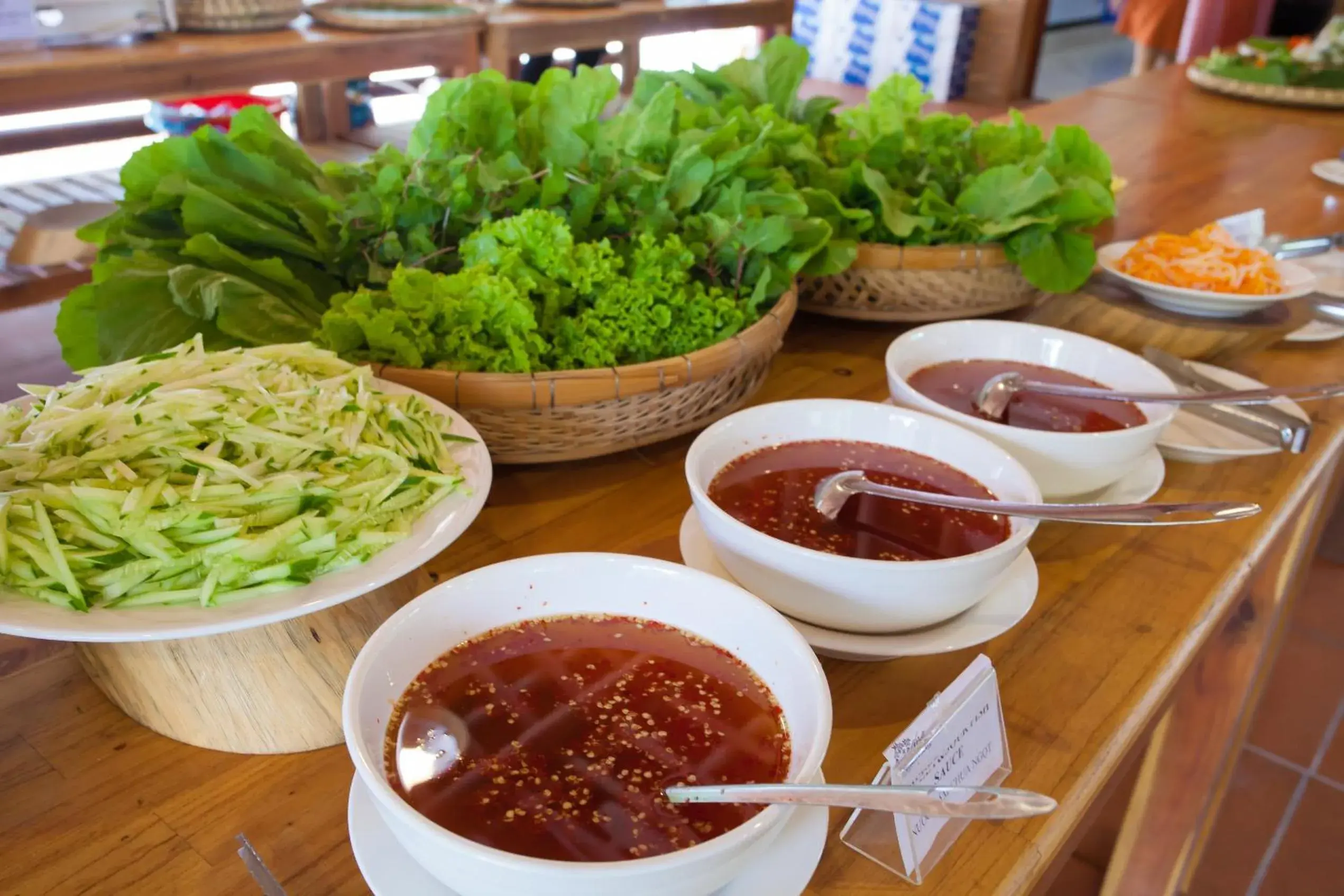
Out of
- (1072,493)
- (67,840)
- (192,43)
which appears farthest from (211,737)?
(192,43)

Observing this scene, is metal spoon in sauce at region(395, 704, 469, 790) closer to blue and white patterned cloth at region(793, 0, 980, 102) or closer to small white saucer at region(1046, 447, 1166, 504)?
small white saucer at region(1046, 447, 1166, 504)

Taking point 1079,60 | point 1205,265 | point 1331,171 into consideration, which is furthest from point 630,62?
point 1079,60

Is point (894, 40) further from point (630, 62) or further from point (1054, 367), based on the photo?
point (1054, 367)

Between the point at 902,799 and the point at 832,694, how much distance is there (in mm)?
291

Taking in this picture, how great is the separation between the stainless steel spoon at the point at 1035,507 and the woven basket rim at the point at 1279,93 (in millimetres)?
3142

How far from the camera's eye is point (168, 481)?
0.83m

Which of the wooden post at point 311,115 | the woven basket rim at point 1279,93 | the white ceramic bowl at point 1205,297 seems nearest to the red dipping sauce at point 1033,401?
the white ceramic bowl at point 1205,297

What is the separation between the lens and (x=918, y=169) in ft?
5.52

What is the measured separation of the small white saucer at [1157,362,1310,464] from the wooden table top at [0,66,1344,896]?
2cm

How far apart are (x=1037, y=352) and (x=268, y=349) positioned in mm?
965

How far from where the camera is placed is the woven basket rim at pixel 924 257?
4.93 feet

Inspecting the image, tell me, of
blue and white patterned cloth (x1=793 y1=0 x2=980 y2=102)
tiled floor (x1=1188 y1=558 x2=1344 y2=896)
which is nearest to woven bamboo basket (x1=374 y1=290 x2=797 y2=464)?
tiled floor (x1=1188 y1=558 x2=1344 y2=896)

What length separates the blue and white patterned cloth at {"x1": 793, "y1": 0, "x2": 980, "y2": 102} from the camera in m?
5.62

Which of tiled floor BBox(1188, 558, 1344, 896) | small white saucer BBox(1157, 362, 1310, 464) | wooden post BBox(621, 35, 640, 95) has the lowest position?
tiled floor BBox(1188, 558, 1344, 896)
